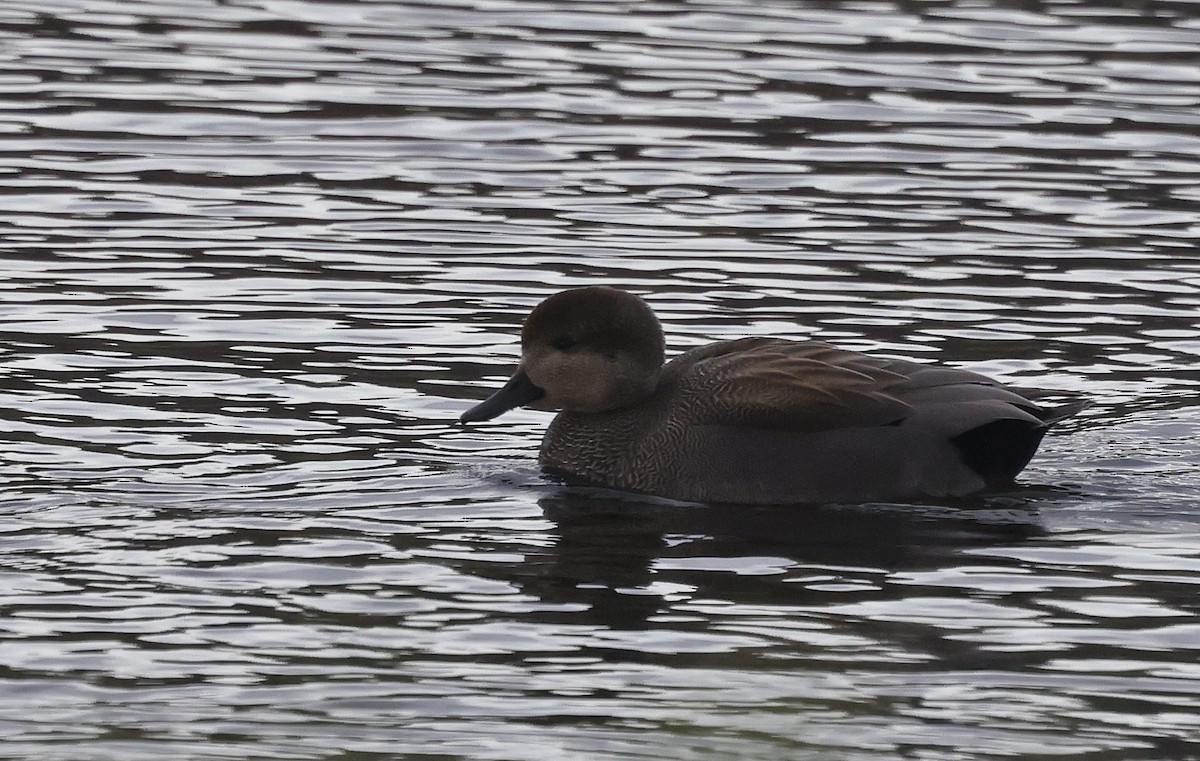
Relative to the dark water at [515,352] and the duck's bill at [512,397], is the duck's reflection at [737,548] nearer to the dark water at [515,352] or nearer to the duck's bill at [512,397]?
the dark water at [515,352]

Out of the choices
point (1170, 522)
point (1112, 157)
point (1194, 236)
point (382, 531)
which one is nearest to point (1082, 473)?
point (1170, 522)

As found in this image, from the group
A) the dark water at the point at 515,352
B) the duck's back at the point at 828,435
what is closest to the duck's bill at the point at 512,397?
the dark water at the point at 515,352

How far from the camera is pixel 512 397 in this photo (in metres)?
11.1

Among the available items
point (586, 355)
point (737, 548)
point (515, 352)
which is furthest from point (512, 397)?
point (515, 352)

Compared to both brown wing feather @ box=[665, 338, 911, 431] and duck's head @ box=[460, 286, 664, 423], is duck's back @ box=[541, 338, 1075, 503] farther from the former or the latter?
duck's head @ box=[460, 286, 664, 423]

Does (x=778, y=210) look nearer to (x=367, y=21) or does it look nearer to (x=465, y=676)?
(x=367, y=21)

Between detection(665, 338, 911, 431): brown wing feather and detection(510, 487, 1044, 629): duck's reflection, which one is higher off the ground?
detection(665, 338, 911, 431): brown wing feather

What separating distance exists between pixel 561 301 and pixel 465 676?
3.34 m

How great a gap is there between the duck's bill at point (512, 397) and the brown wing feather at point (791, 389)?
68 cm

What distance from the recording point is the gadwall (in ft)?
34.6

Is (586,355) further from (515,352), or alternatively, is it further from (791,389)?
(515,352)

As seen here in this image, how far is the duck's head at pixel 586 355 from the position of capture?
10.9m

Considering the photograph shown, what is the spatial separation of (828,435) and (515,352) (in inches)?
115

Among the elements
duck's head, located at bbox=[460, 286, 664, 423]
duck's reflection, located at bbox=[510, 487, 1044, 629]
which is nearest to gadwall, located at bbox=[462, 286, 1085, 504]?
duck's head, located at bbox=[460, 286, 664, 423]
